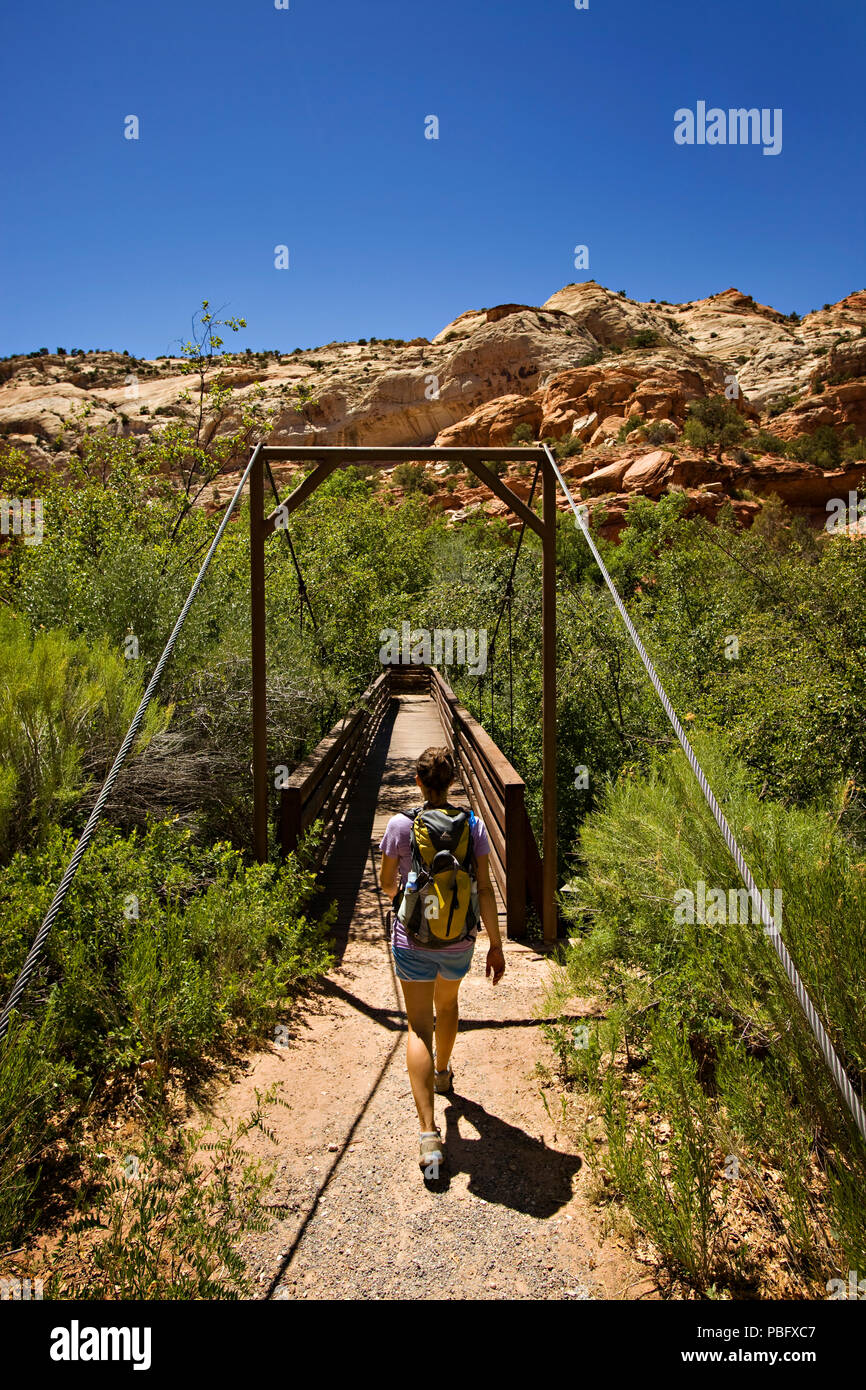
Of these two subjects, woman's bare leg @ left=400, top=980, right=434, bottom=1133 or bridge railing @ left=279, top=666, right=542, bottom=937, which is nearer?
woman's bare leg @ left=400, top=980, right=434, bottom=1133

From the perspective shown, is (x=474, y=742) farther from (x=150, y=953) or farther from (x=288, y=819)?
(x=150, y=953)

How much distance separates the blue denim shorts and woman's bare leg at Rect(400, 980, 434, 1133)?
4 cm

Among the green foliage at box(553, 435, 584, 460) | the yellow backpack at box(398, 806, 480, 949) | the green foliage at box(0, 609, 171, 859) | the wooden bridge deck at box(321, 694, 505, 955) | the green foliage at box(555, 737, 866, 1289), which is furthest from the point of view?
the green foliage at box(553, 435, 584, 460)

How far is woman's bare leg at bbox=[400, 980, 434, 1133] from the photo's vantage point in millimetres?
2830

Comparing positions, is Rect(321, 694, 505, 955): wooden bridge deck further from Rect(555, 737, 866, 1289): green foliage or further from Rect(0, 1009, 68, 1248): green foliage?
Rect(0, 1009, 68, 1248): green foliage

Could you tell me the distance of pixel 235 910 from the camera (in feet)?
13.5

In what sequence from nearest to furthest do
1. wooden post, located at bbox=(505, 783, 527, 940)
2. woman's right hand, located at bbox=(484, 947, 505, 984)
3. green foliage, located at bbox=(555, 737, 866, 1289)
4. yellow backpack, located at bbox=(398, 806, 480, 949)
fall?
green foliage, located at bbox=(555, 737, 866, 1289)
yellow backpack, located at bbox=(398, 806, 480, 949)
woman's right hand, located at bbox=(484, 947, 505, 984)
wooden post, located at bbox=(505, 783, 527, 940)

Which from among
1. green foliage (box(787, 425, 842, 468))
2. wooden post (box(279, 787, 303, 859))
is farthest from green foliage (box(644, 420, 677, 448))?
wooden post (box(279, 787, 303, 859))

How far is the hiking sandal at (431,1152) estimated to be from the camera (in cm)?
271

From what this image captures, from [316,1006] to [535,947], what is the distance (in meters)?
1.56

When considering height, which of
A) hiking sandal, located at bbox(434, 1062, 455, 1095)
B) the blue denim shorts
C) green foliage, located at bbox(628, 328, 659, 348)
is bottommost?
hiking sandal, located at bbox(434, 1062, 455, 1095)

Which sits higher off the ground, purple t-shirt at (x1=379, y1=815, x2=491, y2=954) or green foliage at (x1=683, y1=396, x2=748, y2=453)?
green foliage at (x1=683, y1=396, x2=748, y2=453)

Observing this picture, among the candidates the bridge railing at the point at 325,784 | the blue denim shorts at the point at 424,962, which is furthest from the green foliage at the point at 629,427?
the blue denim shorts at the point at 424,962

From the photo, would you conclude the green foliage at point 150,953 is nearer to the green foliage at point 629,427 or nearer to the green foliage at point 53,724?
the green foliage at point 53,724
